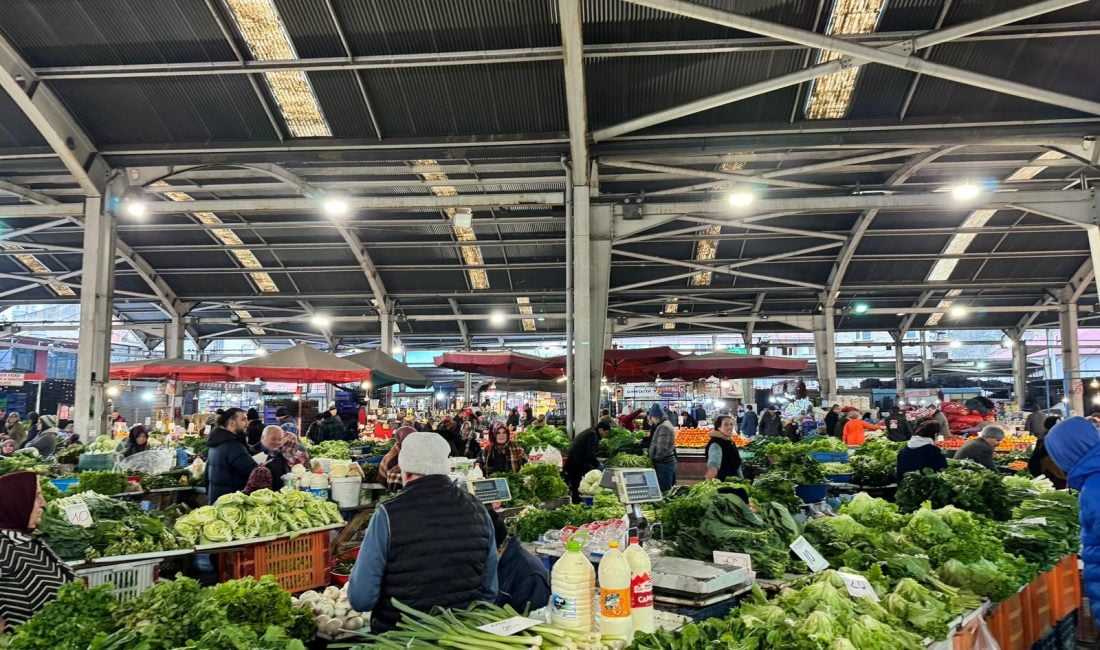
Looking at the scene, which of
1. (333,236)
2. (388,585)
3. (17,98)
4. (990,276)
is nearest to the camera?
Result: (388,585)

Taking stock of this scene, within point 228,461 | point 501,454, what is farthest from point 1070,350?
point 228,461

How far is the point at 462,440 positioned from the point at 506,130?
5297 millimetres

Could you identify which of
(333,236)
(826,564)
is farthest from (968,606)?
(333,236)

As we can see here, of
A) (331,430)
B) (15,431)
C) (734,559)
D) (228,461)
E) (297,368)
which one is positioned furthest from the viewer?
(331,430)

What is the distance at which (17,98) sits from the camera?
942cm

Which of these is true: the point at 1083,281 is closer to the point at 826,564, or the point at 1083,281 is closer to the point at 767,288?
the point at 767,288

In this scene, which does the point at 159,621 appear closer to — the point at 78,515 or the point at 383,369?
the point at 78,515

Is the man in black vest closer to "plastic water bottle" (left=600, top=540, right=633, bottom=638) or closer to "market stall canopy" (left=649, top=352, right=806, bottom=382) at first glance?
"plastic water bottle" (left=600, top=540, right=633, bottom=638)

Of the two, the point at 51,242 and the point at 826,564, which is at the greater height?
the point at 51,242

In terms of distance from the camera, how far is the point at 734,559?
345cm

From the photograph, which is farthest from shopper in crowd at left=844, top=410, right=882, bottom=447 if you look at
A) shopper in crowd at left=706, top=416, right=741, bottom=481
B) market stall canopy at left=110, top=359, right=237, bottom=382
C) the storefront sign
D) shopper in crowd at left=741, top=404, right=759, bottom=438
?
the storefront sign

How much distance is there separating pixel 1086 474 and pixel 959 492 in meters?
1.78

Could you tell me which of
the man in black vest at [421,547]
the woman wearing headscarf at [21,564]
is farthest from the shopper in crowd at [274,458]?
the man in black vest at [421,547]

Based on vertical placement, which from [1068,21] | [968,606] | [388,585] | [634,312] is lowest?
[968,606]
